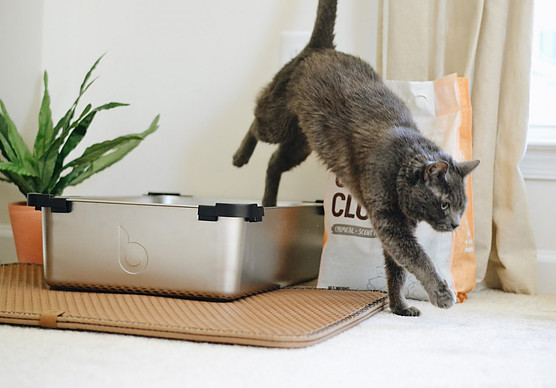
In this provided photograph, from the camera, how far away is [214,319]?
1.15 meters

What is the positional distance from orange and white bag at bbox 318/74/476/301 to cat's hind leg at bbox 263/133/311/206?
137 millimetres

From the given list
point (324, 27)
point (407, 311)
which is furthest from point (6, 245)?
point (407, 311)

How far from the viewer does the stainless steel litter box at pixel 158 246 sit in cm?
132

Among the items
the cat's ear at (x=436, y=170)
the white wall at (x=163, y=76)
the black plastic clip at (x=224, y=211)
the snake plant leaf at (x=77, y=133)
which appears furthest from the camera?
the white wall at (x=163, y=76)

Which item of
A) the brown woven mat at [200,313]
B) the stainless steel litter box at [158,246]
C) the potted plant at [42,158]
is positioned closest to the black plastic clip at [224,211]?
the stainless steel litter box at [158,246]

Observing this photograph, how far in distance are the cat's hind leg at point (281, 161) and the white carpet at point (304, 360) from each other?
59 centimetres

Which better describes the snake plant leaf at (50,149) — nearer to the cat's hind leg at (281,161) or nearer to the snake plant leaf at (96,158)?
the snake plant leaf at (96,158)

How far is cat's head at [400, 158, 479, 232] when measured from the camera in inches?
46.8

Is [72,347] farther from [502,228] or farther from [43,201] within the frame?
[502,228]

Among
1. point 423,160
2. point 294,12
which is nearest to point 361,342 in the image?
point 423,160

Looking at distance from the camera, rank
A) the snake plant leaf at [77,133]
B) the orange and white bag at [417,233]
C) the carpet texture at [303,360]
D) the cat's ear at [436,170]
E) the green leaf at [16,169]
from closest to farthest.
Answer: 1. the carpet texture at [303,360]
2. the cat's ear at [436,170]
3. the orange and white bag at [417,233]
4. the green leaf at [16,169]
5. the snake plant leaf at [77,133]

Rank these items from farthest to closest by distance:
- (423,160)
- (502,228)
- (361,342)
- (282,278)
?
(502,228) → (282,278) → (423,160) → (361,342)

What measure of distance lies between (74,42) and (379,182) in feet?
4.15

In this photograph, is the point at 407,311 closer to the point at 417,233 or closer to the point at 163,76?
the point at 417,233
